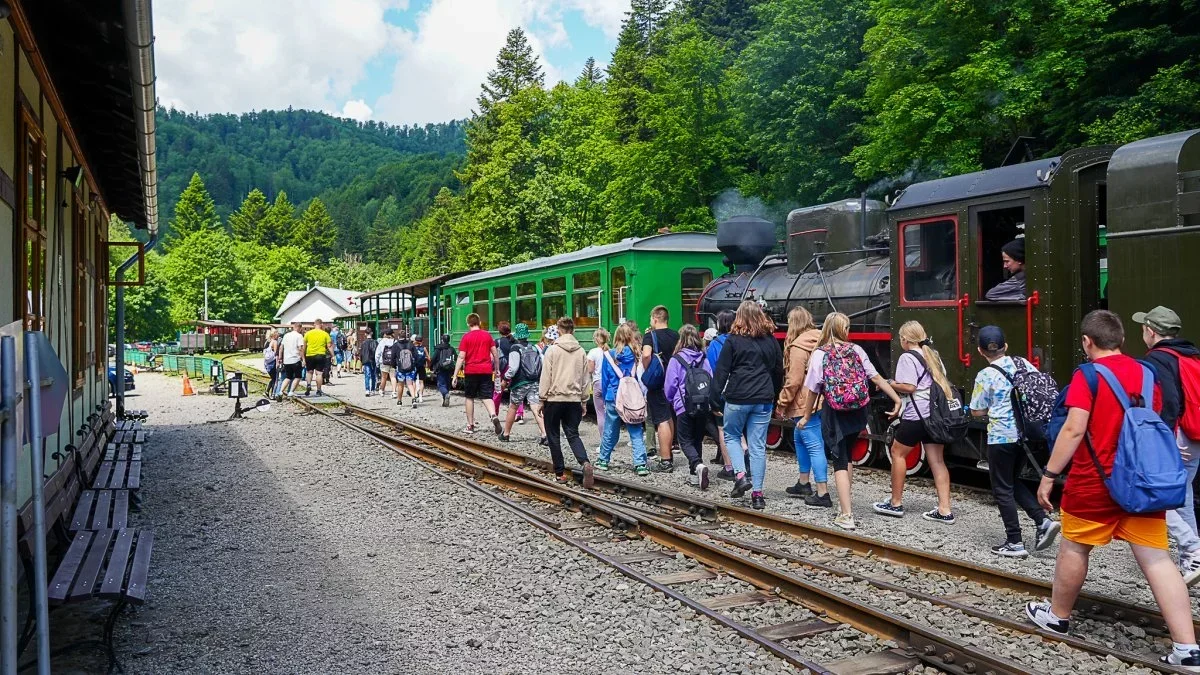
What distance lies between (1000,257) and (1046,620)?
518 centimetres

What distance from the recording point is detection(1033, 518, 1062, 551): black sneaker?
653 cm

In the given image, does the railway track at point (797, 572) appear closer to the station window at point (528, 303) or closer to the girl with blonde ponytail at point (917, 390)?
the girl with blonde ponytail at point (917, 390)

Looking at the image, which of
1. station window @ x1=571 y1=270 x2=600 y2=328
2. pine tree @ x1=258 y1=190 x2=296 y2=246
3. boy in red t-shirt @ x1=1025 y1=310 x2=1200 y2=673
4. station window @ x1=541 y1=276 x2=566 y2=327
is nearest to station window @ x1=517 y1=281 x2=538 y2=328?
station window @ x1=541 y1=276 x2=566 y2=327

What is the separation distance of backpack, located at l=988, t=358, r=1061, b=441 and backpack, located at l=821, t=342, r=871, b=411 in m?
1.26

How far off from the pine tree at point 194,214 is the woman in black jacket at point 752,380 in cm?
9983

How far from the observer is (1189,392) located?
546cm

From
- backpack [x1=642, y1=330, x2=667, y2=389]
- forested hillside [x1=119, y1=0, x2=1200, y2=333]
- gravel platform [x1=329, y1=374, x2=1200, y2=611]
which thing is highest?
forested hillside [x1=119, y1=0, x2=1200, y2=333]

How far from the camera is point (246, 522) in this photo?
836cm

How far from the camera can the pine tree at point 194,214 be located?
99250 millimetres

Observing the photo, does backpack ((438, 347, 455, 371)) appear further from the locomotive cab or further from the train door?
the train door

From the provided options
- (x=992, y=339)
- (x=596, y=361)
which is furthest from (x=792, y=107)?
(x=992, y=339)

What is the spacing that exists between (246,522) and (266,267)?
94.2 meters

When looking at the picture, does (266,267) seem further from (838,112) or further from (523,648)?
(523,648)

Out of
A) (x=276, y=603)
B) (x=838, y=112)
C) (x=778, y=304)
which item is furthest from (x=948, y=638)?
(x=838, y=112)
